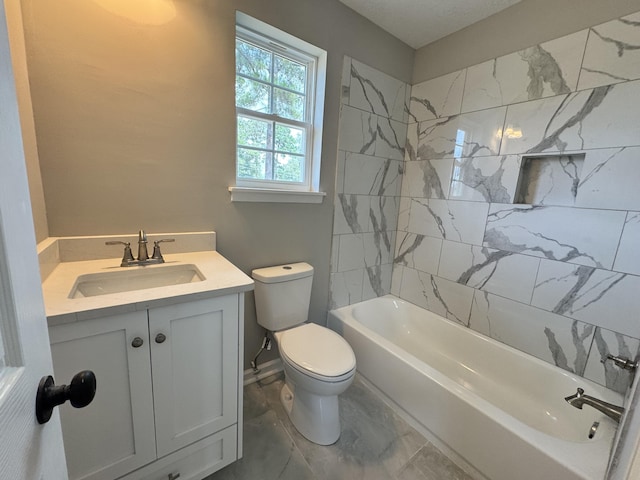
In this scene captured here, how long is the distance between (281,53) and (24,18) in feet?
3.67

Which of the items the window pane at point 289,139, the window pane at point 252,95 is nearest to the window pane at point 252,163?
the window pane at point 289,139

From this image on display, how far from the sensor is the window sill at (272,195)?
1504 millimetres

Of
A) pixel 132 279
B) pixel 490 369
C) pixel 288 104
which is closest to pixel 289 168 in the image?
pixel 288 104

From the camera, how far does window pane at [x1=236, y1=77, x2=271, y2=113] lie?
1540mm

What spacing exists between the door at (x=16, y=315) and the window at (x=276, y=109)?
3.69 ft

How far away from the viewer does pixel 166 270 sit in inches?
48.3

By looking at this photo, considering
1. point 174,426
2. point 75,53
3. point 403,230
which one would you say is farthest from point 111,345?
point 403,230

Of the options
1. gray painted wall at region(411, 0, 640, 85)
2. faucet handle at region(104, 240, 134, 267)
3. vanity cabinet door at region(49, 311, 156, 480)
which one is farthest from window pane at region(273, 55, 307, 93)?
vanity cabinet door at region(49, 311, 156, 480)

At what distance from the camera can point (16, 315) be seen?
1.11ft

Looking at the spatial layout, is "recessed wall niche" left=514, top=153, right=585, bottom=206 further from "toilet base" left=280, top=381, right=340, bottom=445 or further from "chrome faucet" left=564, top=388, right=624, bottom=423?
"toilet base" left=280, top=381, right=340, bottom=445

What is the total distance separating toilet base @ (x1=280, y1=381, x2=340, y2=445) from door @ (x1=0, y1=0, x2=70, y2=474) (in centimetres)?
116

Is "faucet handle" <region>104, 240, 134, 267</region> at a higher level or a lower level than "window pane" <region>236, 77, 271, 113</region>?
lower

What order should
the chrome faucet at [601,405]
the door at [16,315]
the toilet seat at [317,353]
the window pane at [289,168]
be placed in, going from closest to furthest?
1. the door at [16,315]
2. the chrome faucet at [601,405]
3. the toilet seat at [317,353]
4. the window pane at [289,168]

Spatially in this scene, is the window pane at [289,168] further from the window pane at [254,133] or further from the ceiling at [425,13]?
the ceiling at [425,13]
